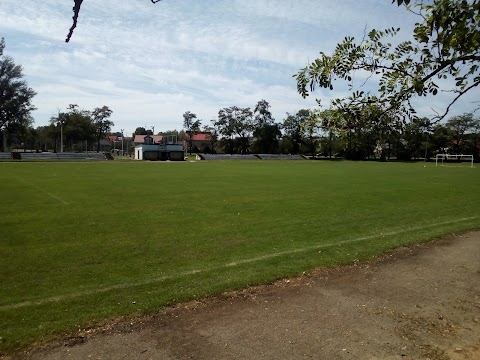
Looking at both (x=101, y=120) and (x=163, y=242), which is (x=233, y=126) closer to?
(x=101, y=120)

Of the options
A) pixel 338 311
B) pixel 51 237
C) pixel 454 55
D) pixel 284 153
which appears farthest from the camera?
pixel 284 153

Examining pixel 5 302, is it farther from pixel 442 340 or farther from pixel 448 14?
pixel 448 14

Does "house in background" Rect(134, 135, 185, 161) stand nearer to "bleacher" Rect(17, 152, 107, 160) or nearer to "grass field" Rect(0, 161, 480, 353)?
"bleacher" Rect(17, 152, 107, 160)

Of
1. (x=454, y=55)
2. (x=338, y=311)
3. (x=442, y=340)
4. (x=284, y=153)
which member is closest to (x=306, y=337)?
(x=338, y=311)

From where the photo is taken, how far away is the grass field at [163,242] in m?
6.28

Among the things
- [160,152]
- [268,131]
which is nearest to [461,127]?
[268,131]

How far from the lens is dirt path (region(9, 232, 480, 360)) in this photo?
4.74 m

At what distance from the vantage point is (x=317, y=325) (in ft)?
17.9

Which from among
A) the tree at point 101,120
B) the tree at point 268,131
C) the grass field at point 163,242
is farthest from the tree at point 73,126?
the grass field at point 163,242

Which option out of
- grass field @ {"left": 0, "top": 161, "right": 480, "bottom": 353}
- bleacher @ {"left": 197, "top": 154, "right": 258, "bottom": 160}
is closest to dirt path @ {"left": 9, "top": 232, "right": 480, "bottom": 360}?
grass field @ {"left": 0, "top": 161, "right": 480, "bottom": 353}

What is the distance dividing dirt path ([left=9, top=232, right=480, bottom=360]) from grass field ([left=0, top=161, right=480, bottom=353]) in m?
0.60

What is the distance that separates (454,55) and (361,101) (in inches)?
34.8

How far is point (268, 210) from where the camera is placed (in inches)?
611

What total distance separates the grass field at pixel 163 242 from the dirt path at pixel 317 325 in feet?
1.97
